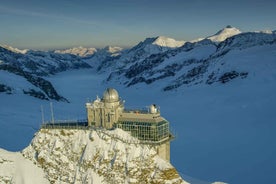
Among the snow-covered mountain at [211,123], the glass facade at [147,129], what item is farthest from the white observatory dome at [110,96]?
the snow-covered mountain at [211,123]

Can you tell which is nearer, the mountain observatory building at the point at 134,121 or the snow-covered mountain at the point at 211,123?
the mountain observatory building at the point at 134,121

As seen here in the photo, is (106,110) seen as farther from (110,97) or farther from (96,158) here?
(96,158)

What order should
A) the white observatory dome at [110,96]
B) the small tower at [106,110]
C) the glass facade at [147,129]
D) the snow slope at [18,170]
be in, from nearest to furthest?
1. the snow slope at [18,170]
2. the glass facade at [147,129]
3. the small tower at [106,110]
4. the white observatory dome at [110,96]

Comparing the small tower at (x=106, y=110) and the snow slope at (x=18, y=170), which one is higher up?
the small tower at (x=106, y=110)

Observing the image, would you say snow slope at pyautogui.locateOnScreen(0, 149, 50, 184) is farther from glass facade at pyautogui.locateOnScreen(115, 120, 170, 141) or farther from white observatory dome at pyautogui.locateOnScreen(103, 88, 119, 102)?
white observatory dome at pyautogui.locateOnScreen(103, 88, 119, 102)

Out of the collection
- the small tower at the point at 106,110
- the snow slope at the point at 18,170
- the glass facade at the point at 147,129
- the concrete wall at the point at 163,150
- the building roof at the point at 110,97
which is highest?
the building roof at the point at 110,97

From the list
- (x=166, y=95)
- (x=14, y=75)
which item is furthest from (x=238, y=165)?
(x=14, y=75)

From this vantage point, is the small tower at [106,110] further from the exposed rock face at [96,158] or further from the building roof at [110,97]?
the exposed rock face at [96,158]
